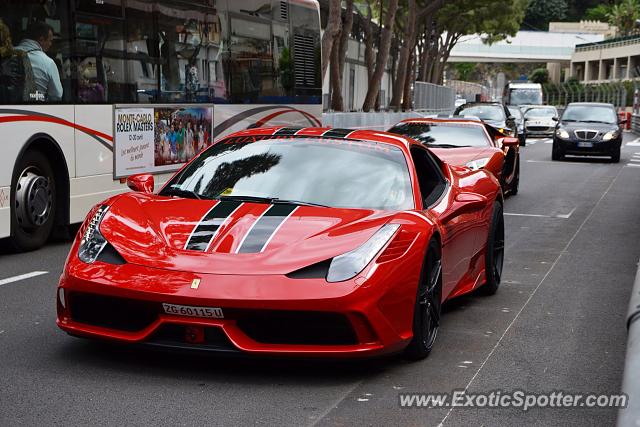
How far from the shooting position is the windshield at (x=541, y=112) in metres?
50.7

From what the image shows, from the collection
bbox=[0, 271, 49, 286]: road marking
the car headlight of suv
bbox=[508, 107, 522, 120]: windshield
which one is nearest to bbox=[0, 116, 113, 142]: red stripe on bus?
bbox=[0, 271, 49, 286]: road marking

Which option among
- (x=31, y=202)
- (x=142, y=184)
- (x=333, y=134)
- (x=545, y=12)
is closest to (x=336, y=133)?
(x=333, y=134)

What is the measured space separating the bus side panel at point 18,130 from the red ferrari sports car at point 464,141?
5506mm

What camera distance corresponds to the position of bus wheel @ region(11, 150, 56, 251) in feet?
35.5

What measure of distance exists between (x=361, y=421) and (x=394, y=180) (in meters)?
2.18

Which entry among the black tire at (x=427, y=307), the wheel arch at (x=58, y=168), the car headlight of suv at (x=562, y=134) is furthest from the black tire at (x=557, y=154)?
the black tire at (x=427, y=307)

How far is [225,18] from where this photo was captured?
1483 cm

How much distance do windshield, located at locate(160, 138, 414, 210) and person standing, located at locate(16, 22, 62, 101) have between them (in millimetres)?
4045

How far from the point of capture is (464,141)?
1603cm

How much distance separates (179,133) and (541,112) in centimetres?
3920

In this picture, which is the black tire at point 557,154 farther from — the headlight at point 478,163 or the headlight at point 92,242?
the headlight at point 92,242

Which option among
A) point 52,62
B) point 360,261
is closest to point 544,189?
point 52,62

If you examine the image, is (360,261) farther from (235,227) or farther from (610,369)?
(610,369)

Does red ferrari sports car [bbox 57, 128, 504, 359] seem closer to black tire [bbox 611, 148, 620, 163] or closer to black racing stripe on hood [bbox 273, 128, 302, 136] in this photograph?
black racing stripe on hood [bbox 273, 128, 302, 136]
